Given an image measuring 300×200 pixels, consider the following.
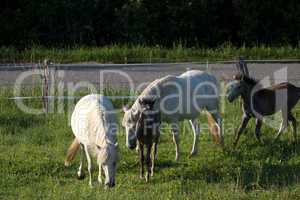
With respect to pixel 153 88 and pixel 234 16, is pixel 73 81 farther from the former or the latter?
pixel 234 16

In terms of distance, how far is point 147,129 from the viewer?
9609 mm

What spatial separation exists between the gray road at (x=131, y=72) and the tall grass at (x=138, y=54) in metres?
1.55

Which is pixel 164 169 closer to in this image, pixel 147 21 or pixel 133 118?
pixel 133 118

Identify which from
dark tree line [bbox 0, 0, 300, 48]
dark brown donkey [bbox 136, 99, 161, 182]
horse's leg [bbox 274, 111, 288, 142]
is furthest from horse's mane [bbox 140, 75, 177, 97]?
dark tree line [bbox 0, 0, 300, 48]

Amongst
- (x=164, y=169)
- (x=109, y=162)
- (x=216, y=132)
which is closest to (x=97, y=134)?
(x=109, y=162)

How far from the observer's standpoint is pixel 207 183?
9.31 m

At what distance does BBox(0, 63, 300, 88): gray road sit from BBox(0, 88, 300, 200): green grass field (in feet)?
20.0

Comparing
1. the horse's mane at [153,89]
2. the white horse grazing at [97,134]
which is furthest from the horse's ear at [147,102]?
the white horse grazing at [97,134]

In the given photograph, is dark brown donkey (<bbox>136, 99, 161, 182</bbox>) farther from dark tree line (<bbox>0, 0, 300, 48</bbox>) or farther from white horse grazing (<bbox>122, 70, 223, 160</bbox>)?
dark tree line (<bbox>0, 0, 300, 48</bbox>)

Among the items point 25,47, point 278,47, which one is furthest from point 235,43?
point 25,47

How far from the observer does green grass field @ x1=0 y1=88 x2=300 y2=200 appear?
Answer: 873 cm

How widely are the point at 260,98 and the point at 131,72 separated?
9.25 m

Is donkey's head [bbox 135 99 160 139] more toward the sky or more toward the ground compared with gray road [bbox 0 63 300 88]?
more toward the ground

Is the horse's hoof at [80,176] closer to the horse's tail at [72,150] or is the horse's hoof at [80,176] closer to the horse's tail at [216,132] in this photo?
the horse's tail at [72,150]
